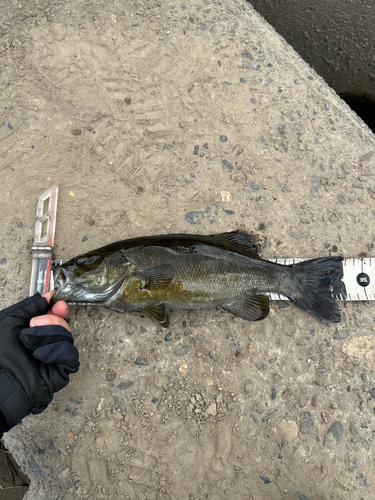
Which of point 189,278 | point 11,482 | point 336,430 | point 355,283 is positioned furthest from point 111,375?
point 355,283

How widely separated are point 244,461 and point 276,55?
4.18 m

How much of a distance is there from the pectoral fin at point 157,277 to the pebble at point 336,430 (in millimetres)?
2049

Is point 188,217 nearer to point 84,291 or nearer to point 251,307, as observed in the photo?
point 251,307

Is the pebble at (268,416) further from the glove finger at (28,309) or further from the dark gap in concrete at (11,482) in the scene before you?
the dark gap in concrete at (11,482)

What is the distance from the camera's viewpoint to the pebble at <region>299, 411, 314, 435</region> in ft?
10.7

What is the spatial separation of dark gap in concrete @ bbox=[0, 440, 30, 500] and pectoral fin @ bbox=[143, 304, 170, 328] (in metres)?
2.95

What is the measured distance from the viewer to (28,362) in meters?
2.88

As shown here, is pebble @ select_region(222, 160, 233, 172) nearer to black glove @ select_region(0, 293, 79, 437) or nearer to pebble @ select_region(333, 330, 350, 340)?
pebble @ select_region(333, 330, 350, 340)

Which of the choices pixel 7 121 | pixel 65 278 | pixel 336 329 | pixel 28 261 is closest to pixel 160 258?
pixel 65 278

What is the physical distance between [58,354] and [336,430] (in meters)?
2.61

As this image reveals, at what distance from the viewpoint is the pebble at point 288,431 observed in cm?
325

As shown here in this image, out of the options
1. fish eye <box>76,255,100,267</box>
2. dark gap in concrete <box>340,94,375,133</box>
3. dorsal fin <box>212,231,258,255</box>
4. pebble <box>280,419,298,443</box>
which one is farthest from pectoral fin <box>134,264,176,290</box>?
dark gap in concrete <box>340,94,375,133</box>

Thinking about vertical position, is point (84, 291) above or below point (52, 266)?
above

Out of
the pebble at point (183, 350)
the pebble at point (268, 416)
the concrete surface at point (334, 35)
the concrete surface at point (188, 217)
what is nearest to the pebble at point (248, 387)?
the concrete surface at point (188, 217)
